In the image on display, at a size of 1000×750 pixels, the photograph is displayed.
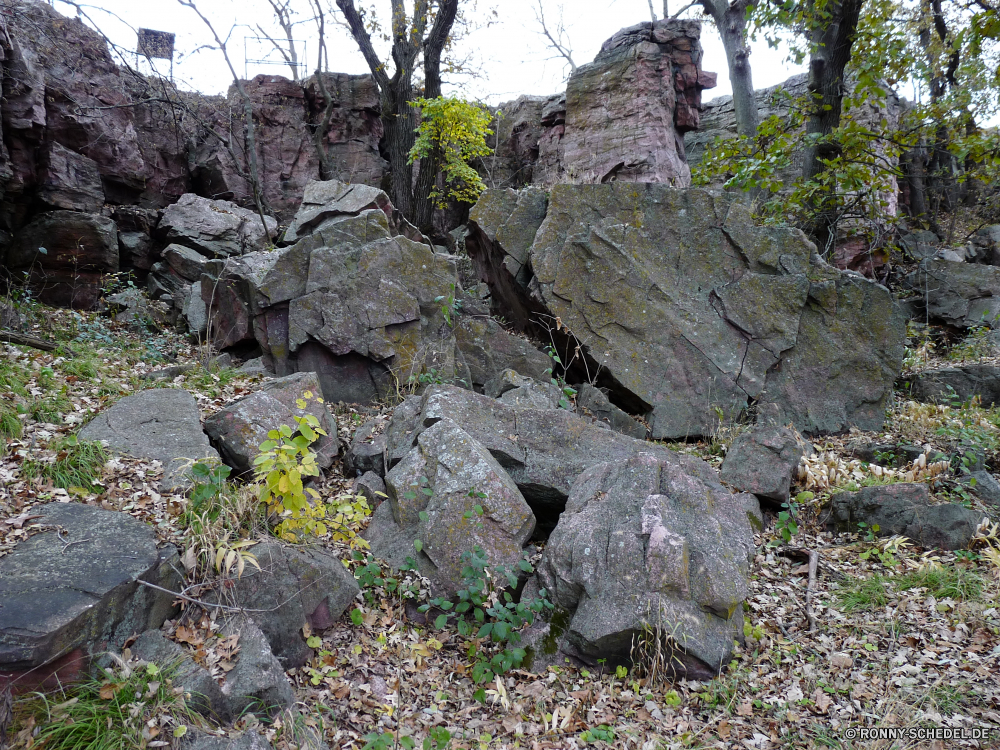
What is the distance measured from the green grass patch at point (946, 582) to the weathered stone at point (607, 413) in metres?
3.01

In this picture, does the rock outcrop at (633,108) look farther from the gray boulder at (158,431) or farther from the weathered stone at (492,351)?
the gray boulder at (158,431)

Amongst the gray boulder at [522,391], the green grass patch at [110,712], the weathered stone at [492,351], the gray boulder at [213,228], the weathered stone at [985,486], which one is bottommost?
the green grass patch at [110,712]

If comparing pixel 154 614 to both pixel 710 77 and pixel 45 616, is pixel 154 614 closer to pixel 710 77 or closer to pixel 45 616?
pixel 45 616

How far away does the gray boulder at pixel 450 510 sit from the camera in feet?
14.0

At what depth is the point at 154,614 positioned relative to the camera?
10.8ft

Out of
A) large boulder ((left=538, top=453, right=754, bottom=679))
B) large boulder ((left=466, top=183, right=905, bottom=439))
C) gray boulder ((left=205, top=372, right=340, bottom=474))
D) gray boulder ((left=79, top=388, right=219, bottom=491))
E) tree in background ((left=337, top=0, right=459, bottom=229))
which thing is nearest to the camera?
large boulder ((left=538, top=453, right=754, bottom=679))

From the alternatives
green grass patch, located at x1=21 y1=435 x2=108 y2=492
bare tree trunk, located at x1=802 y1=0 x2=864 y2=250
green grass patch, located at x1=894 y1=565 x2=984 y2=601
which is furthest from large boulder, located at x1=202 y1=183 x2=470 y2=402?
bare tree trunk, located at x1=802 y1=0 x2=864 y2=250

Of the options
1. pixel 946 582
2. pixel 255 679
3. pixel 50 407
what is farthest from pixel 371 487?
pixel 946 582

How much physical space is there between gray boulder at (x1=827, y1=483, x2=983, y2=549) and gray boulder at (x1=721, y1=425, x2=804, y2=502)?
49 cm

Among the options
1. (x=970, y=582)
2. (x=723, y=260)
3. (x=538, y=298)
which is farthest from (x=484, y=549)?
(x=723, y=260)

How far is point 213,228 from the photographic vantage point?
12016mm

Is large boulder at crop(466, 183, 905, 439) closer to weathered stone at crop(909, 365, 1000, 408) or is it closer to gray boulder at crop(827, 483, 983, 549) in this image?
weathered stone at crop(909, 365, 1000, 408)

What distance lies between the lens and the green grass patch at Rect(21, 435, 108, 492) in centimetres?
393

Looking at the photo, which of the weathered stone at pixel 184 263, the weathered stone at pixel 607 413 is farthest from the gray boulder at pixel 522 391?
the weathered stone at pixel 184 263
